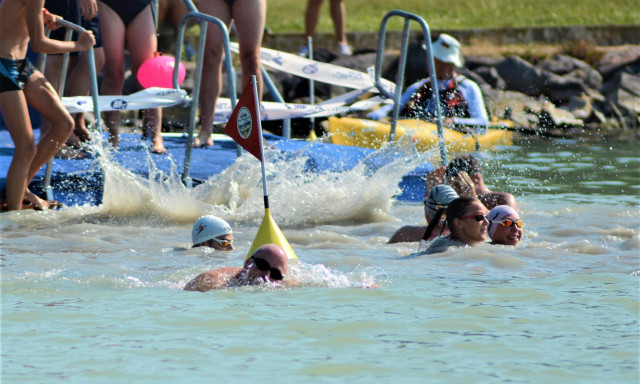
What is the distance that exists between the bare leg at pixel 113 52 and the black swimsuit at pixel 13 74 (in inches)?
54.3

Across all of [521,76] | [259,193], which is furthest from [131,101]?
[521,76]

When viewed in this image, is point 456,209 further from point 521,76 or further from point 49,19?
point 521,76

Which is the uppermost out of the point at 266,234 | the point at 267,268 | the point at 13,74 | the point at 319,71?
the point at 319,71

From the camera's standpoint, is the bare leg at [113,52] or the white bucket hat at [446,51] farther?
the white bucket hat at [446,51]

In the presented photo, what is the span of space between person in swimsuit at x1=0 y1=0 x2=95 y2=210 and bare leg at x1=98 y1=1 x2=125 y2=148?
1137 mm

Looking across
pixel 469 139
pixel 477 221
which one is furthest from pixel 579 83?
pixel 477 221

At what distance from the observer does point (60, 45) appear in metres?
7.97

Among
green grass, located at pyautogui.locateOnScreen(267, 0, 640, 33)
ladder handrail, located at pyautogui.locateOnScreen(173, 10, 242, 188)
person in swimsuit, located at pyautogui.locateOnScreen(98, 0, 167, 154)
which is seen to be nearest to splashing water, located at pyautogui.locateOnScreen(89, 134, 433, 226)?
ladder handrail, located at pyautogui.locateOnScreen(173, 10, 242, 188)

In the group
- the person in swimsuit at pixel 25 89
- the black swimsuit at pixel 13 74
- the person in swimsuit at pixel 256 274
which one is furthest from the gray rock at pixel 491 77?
the person in swimsuit at pixel 256 274

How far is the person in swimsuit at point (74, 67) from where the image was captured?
941 centimetres

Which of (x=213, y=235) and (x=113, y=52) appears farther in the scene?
(x=113, y=52)

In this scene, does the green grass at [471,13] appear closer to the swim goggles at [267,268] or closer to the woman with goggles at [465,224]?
the woman with goggles at [465,224]

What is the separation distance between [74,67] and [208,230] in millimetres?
3640

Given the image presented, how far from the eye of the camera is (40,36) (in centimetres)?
785
